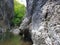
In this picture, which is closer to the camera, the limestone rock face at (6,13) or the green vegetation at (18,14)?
the limestone rock face at (6,13)

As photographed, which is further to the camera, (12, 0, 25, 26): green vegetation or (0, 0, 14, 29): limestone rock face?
(12, 0, 25, 26): green vegetation

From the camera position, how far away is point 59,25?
7207 mm

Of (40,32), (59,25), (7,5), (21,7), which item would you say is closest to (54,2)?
(40,32)

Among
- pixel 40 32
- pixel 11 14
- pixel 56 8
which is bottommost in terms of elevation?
pixel 11 14

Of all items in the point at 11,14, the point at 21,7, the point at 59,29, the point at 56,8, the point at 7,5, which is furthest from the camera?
the point at 21,7

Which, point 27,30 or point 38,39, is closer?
point 38,39

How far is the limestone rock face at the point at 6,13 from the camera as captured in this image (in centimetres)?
2740

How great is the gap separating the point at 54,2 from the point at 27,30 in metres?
9.78

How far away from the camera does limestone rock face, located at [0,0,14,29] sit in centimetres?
2740

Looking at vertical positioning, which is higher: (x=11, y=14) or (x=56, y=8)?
(x=56, y=8)

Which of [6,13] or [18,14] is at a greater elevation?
[6,13]

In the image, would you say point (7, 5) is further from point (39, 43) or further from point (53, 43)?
point (53, 43)

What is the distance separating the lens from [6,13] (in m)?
30.6

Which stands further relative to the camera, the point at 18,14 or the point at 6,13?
the point at 18,14
